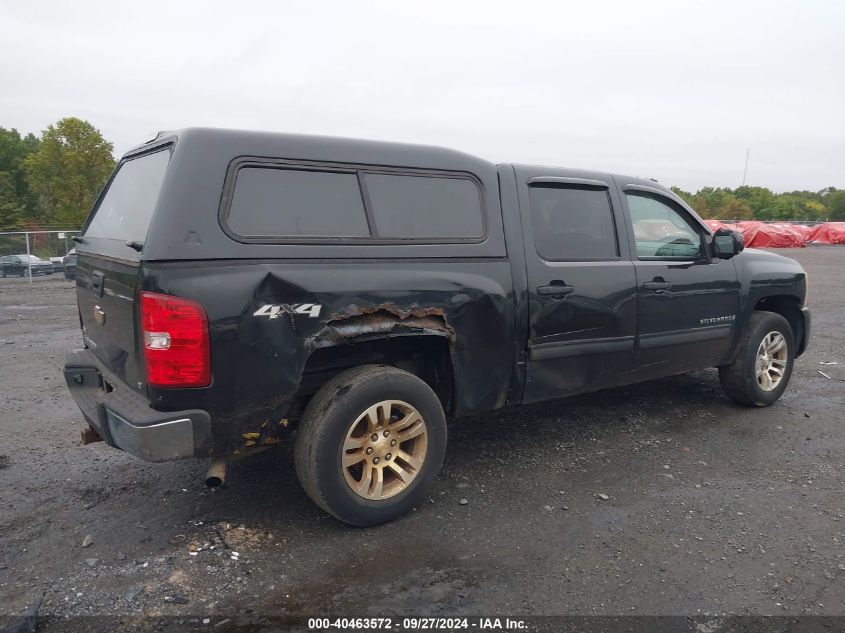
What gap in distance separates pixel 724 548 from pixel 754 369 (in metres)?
2.56

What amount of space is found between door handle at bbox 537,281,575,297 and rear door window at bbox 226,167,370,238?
124cm

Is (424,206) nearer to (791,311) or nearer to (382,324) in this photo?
(382,324)

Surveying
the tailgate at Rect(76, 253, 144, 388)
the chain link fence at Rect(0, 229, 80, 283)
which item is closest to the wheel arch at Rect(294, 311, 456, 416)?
the tailgate at Rect(76, 253, 144, 388)

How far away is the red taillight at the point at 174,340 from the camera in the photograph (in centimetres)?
274

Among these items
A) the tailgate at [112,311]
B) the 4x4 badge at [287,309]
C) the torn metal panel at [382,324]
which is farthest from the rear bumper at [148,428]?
the torn metal panel at [382,324]

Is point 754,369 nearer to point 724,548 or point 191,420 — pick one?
point 724,548

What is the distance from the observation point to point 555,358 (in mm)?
4074

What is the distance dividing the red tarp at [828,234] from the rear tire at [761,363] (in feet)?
134

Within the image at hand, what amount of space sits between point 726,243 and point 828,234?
42.1m

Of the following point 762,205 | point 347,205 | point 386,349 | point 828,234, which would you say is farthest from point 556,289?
point 762,205

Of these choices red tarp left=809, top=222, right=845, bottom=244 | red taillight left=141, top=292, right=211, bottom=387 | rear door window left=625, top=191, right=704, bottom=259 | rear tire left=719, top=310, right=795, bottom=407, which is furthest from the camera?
red tarp left=809, top=222, right=845, bottom=244

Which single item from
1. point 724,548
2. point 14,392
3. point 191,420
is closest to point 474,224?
point 191,420

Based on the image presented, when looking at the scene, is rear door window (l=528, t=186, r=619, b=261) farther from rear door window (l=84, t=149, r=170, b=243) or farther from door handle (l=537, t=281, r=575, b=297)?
rear door window (l=84, t=149, r=170, b=243)

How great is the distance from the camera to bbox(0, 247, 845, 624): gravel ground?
9.01 ft
